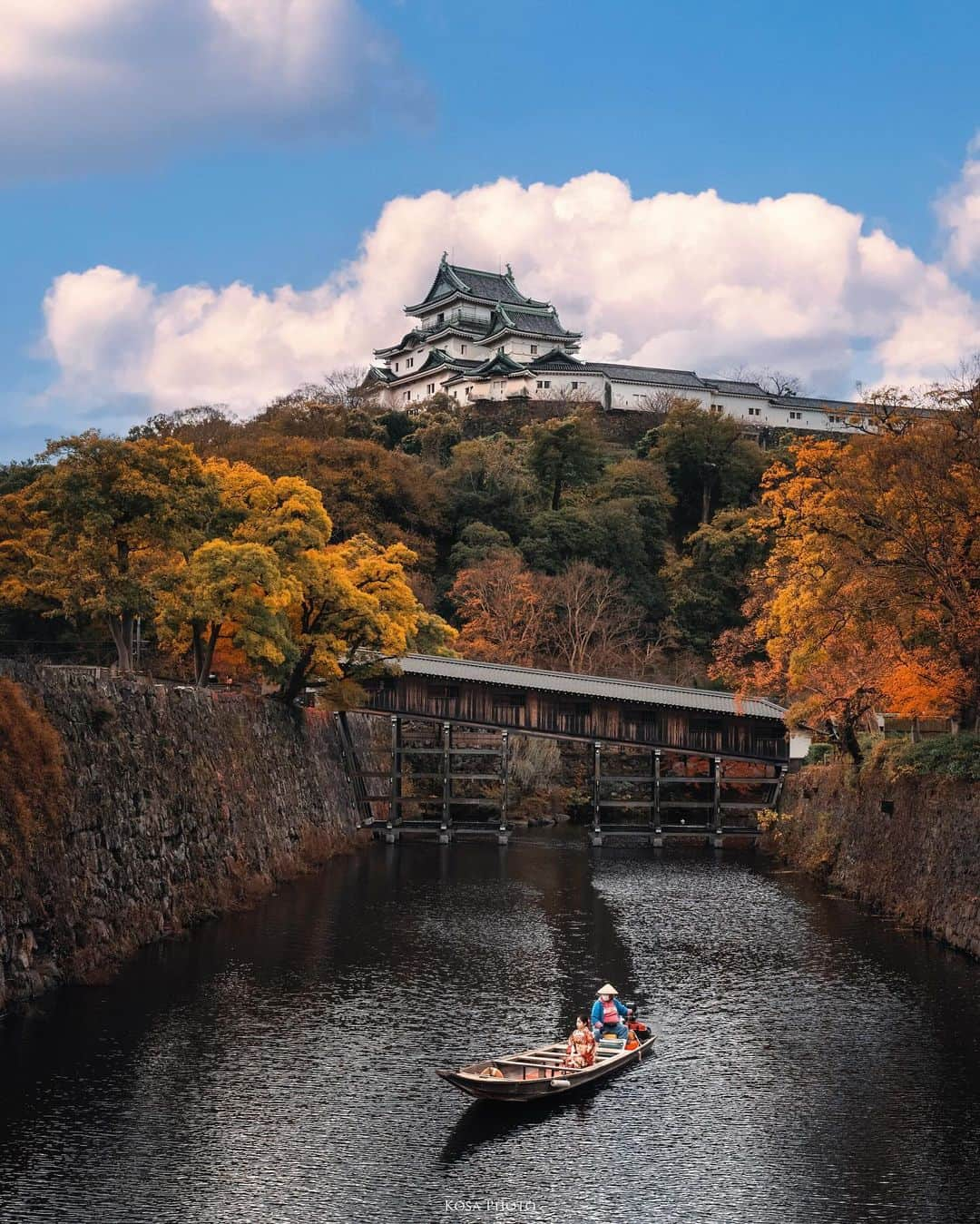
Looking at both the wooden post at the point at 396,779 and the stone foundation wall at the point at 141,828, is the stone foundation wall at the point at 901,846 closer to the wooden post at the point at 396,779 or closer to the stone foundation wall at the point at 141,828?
the wooden post at the point at 396,779

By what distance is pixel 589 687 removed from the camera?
5338 centimetres

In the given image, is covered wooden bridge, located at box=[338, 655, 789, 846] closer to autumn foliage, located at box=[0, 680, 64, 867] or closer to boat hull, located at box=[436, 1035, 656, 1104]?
autumn foliage, located at box=[0, 680, 64, 867]

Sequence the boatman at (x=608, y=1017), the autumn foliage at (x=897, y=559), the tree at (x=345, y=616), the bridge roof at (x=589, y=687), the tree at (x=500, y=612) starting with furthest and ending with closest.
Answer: the tree at (x=500, y=612) < the bridge roof at (x=589, y=687) < the tree at (x=345, y=616) < the autumn foliage at (x=897, y=559) < the boatman at (x=608, y=1017)

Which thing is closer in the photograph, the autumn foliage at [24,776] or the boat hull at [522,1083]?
the boat hull at [522,1083]

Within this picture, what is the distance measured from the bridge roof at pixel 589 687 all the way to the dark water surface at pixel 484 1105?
20.6 meters

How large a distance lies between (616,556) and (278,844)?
1788 inches

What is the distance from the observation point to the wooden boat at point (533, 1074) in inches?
704

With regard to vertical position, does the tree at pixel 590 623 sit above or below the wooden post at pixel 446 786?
above

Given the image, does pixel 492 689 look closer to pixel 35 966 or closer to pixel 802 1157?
pixel 35 966

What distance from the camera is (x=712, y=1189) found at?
1544 centimetres

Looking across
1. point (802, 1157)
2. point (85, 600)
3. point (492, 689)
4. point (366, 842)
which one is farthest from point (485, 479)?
point (802, 1157)

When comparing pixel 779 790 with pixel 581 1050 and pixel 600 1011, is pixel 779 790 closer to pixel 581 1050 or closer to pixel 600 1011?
pixel 600 1011

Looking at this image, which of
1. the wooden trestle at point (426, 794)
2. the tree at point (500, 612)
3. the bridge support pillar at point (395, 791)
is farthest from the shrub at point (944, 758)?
the tree at point (500, 612)

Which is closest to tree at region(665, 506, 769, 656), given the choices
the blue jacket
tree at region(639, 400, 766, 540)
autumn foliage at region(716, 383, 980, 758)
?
tree at region(639, 400, 766, 540)
